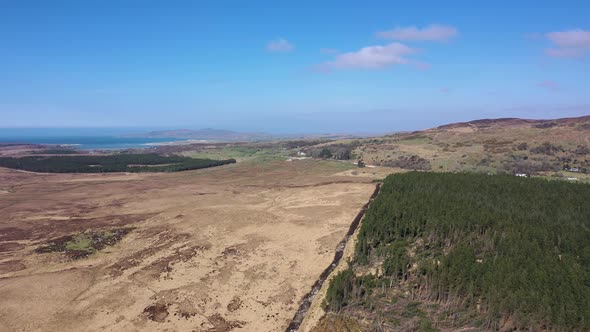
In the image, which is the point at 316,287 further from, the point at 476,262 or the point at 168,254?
the point at 168,254

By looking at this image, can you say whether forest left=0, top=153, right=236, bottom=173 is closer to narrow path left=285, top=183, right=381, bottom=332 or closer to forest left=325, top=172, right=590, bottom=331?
narrow path left=285, top=183, right=381, bottom=332

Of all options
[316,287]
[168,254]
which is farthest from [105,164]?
[316,287]

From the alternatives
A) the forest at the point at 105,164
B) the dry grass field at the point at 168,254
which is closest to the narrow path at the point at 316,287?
the dry grass field at the point at 168,254

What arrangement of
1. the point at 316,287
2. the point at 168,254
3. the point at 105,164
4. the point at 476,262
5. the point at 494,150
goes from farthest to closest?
the point at 105,164 → the point at 494,150 → the point at 168,254 → the point at 316,287 → the point at 476,262

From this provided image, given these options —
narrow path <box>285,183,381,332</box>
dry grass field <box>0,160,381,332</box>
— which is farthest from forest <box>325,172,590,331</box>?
dry grass field <box>0,160,381,332</box>

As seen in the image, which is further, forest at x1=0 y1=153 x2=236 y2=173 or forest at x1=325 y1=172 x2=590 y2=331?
forest at x1=0 y1=153 x2=236 y2=173

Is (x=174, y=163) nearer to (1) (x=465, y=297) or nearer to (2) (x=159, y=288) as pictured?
(2) (x=159, y=288)
